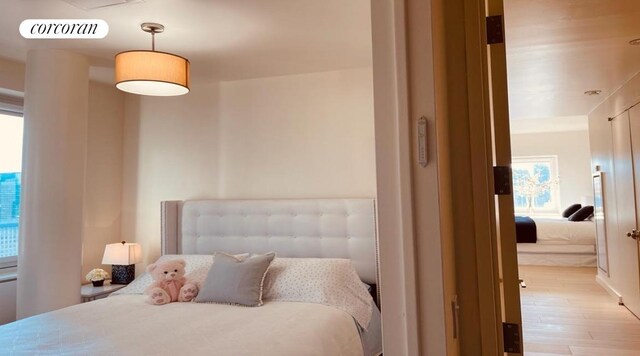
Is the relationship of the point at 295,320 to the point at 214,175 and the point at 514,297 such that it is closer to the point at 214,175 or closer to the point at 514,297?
the point at 514,297

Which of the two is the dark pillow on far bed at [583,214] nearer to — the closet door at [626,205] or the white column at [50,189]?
the closet door at [626,205]

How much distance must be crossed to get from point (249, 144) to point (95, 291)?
5.70 feet

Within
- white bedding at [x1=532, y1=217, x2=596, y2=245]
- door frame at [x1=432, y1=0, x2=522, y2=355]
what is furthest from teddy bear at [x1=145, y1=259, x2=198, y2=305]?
white bedding at [x1=532, y1=217, x2=596, y2=245]

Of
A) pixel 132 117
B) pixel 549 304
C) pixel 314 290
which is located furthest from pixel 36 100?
pixel 549 304

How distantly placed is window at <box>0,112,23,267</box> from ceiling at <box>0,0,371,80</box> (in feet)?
2.33

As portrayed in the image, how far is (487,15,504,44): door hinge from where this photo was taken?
1.51 m

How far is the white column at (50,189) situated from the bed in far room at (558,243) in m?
6.29

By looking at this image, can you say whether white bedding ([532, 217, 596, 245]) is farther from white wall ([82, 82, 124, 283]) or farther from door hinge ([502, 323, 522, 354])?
white wall ([82, 82, 124, 283])

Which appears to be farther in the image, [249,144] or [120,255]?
[249,144]

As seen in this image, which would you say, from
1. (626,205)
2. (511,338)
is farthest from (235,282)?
(626,205)

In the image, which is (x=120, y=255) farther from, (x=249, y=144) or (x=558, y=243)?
(x=558, y=243)

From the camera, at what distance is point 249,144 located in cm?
378

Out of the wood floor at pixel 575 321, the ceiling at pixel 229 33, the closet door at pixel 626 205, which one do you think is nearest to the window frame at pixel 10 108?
the ceiling at pixel 229 33

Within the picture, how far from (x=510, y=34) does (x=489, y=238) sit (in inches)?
78.3
